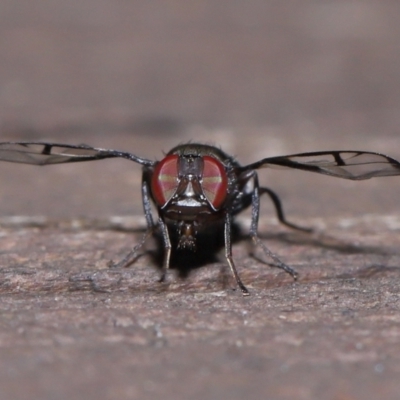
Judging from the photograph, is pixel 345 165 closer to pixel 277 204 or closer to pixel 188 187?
pixel 277 204

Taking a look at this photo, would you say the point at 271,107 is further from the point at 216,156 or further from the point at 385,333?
the point at 385,333

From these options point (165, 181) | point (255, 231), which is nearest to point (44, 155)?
point (165, 181)

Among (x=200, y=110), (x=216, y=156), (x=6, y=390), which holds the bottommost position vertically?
(x=6, y=390)

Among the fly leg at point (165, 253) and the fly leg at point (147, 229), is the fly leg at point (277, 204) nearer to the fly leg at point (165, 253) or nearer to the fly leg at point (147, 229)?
the fly leg at point (147, 229)

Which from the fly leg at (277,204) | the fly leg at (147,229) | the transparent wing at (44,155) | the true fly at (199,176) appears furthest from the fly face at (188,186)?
the fly leg at (277,204)

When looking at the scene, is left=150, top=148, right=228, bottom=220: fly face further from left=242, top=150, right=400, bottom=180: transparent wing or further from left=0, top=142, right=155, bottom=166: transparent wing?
left=0, top=142, right=155, bottom=166: transparent wing

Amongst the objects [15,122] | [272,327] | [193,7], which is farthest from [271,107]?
[272,327]
